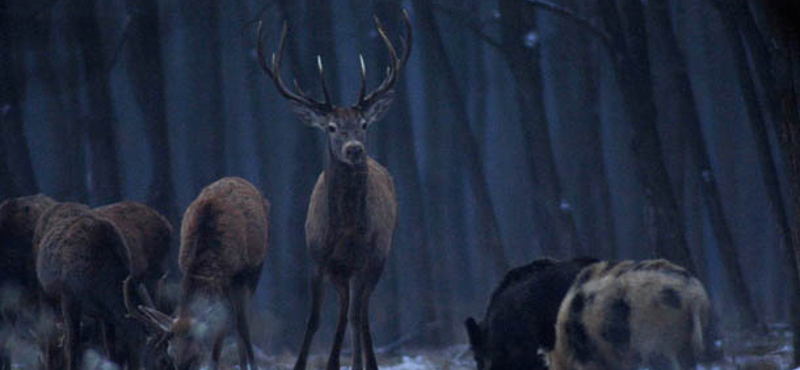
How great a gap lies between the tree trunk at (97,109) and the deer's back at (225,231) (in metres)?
2.95

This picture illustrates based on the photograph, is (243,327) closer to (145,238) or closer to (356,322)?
(356,322)

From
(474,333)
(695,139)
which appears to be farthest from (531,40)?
(474,333)

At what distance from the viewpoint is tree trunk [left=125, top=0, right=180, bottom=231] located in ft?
36.3

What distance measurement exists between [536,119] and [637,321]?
5.72m

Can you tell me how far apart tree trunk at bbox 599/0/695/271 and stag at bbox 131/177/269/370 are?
377 centimetres

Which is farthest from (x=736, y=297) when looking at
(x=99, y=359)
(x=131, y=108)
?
(x=131, y=108)

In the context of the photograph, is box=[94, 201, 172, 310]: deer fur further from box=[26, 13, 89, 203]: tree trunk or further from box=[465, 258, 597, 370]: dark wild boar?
box=[465, 258, 597, 370]: dark wild boar

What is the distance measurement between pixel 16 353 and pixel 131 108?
5.35m

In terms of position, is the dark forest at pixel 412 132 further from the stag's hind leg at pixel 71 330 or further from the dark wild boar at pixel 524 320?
A: the dark wild boar at pixel 524 320

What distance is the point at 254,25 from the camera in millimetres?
12297

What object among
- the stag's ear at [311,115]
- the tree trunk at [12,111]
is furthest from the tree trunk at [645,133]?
the tree trunk at [12,111]

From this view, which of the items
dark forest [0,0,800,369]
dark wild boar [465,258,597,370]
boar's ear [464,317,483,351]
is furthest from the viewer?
dark forest [0,0,800,369]

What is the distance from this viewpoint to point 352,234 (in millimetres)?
7285

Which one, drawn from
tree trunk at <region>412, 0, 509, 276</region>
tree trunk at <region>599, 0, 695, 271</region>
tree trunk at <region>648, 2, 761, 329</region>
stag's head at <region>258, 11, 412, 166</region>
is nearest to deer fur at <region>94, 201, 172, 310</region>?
stag's head at <region>258, 11, 412, 166</region>
